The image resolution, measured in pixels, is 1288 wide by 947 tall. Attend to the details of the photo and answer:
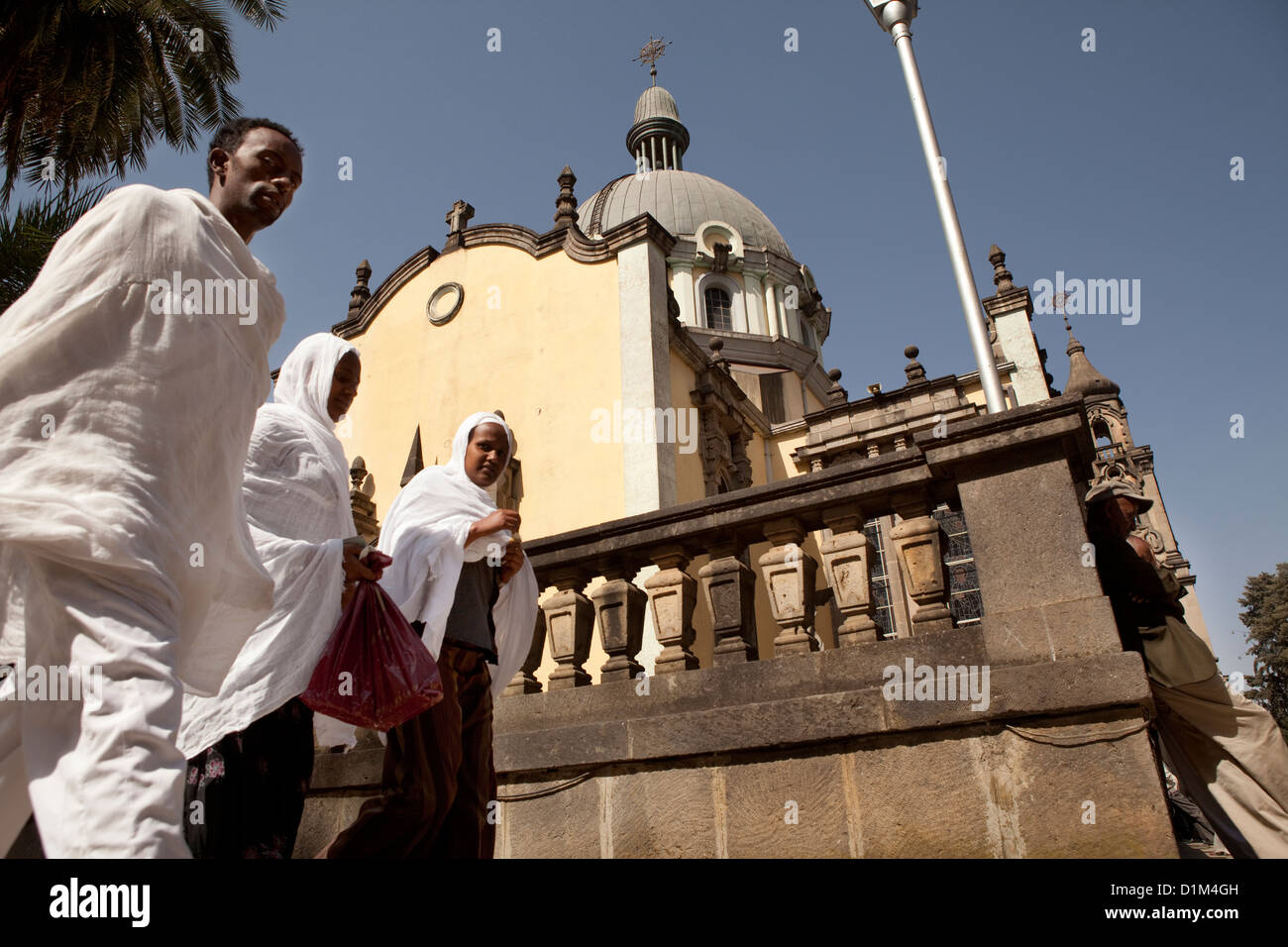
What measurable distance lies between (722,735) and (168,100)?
41.7 feet

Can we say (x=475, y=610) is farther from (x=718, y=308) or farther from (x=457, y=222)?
(x=718, y=308)

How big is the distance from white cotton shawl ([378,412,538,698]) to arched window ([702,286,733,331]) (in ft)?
73.7

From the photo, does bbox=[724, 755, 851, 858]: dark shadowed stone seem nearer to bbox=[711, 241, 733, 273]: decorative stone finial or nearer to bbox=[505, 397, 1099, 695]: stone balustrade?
bbox=[505, 397, 1099, 695]: stone balustrade

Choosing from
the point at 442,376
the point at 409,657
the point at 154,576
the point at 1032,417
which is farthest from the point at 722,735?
the point at 442,376

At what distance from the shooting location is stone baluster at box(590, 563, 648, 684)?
486cm

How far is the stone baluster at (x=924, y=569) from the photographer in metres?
4.16

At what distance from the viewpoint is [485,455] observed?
4.00 meters

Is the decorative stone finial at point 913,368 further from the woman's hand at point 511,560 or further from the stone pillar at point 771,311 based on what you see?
the woman's hand at point 511,560

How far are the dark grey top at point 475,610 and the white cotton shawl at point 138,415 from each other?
1348 millimetres

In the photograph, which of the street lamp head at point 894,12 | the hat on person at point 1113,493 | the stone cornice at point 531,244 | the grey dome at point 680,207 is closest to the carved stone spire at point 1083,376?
the grey dome at point 680,207

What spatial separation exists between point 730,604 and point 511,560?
142 centimetres

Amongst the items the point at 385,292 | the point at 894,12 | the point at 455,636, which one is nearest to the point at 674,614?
the point at 455,636

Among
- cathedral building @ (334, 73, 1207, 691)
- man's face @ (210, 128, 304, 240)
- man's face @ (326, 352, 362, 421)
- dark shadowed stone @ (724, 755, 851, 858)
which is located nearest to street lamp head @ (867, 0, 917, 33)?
cathedral building @ (334, 73, 1207, 691)
